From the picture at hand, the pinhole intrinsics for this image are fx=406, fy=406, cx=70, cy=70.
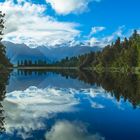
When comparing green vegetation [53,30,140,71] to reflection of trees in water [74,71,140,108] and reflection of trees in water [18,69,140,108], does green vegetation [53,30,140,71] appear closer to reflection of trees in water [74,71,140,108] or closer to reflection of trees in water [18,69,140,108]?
reflection of trees in water [18,69,140,108]

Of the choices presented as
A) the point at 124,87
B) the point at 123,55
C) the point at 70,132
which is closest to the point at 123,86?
the point at 124,87

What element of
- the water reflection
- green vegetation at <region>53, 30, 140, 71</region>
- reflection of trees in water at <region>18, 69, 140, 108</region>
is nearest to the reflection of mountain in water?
reflection of trees in water at <region>18, 69, 140, 108</region>

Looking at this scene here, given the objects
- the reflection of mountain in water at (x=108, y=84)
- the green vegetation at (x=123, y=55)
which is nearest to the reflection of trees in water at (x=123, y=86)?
the reflection of mountain in water at (x=108, y=84)

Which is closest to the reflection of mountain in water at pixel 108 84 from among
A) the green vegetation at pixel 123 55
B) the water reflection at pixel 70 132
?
the water reflection at pixel 70 132

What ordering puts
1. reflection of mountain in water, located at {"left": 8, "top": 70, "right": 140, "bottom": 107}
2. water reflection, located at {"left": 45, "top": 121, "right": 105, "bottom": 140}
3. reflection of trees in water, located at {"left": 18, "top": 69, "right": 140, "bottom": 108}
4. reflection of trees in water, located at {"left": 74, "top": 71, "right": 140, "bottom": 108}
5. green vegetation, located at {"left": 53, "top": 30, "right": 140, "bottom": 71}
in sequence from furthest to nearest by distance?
green vegetation, located at {"left": 53, "top": 30, "right": 140, "bottom": 71}
reflection of mountain in water, located at {"left": 8, "top": 70, "right": 140, "bottom": 107}
reflection of trees in water, located at {"left": 18, "top": 69, "right": 140, "bottom": 108}
reflection of trees in water, located at {"left": 74, "top": 71, "right": 140, "bottom": 108}
water reflection, located at {"left": 45, "top": 121, "right": 105, "bottom": 140}

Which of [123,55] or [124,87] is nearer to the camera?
[124,87]

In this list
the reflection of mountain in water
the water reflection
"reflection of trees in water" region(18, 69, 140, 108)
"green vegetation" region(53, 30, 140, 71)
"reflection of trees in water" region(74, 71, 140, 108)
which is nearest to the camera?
the water reflection

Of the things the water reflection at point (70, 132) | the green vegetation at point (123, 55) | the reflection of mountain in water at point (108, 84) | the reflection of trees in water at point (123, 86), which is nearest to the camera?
the water reflection at point (70, 132)

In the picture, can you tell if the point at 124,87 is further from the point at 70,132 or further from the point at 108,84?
the point at 70,132

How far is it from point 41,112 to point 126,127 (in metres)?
9.57

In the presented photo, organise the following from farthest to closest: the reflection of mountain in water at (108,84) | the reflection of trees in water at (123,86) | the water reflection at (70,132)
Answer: the reflection of mountain in water at (108,84)
the reflection of trees in water at (123,86)
the water reflection at (70,132)

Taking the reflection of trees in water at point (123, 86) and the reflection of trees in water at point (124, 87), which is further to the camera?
the reflection of trees in water at point (123, 86)

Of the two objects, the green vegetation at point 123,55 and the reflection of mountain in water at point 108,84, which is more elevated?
the green vegetation at point 123,55

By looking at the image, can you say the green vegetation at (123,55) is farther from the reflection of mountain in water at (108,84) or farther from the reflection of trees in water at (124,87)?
the reflection of trees in water at (124,87)
